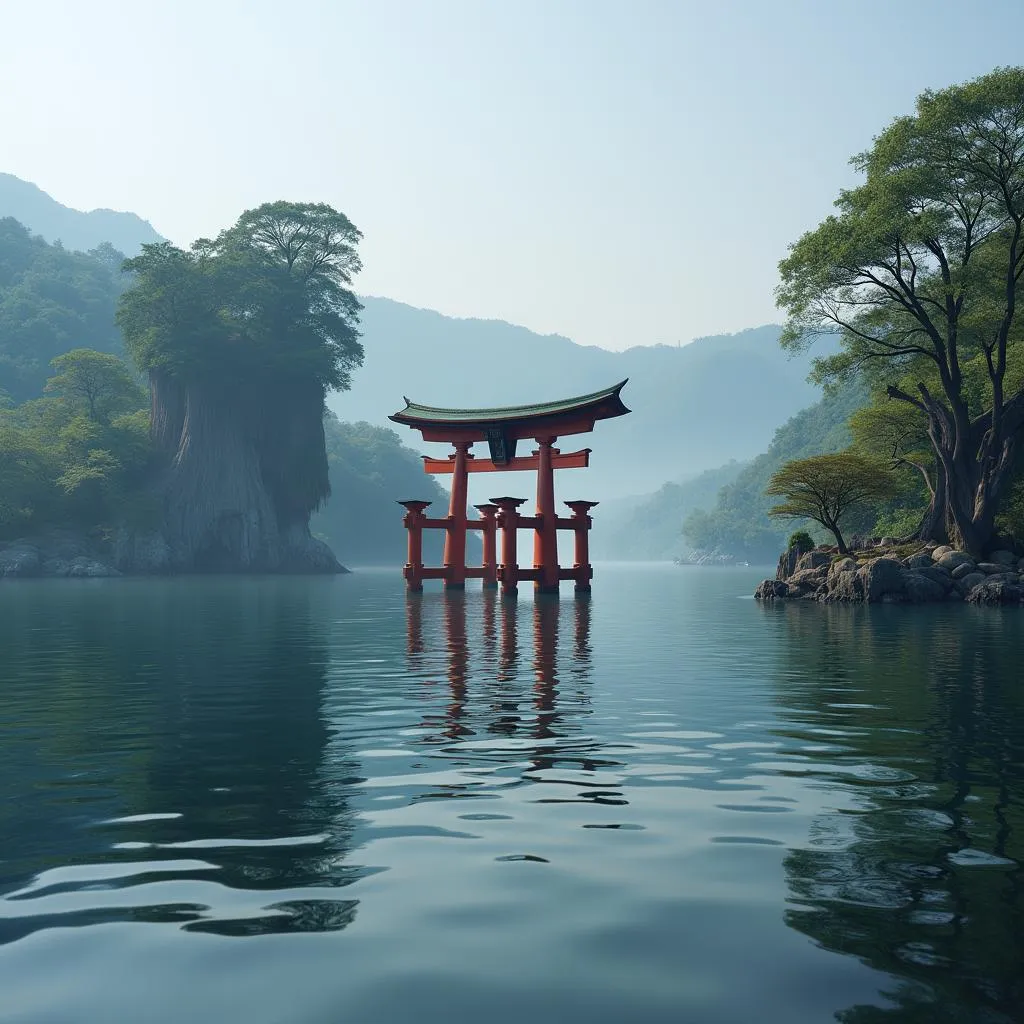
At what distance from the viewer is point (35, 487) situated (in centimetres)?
6694

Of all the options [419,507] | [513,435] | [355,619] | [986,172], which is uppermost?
[986,172]

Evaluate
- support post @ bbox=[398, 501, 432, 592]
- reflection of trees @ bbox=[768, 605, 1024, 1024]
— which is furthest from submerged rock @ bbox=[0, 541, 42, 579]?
reflection of trees @ bbox=[768, 605, 1024, 1024]

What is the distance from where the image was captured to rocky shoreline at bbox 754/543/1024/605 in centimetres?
3209

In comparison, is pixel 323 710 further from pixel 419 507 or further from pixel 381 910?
pixel 419 507

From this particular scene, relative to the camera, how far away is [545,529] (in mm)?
39438

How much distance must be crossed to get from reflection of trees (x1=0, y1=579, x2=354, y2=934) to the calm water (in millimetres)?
40

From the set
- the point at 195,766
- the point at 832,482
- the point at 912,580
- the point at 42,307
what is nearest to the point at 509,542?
the point at 832,482

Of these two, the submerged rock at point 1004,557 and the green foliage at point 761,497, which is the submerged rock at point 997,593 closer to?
the submerged rock at point 1004,557

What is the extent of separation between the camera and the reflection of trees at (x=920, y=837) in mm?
3871

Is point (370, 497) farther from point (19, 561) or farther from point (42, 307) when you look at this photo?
point (19, 561)

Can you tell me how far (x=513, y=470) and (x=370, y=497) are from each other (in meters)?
89.5

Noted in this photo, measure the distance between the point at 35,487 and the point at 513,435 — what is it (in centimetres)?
4142

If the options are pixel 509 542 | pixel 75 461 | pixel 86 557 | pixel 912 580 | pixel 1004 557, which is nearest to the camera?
pixel 912 580

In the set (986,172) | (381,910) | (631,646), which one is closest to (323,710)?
(381,910)
